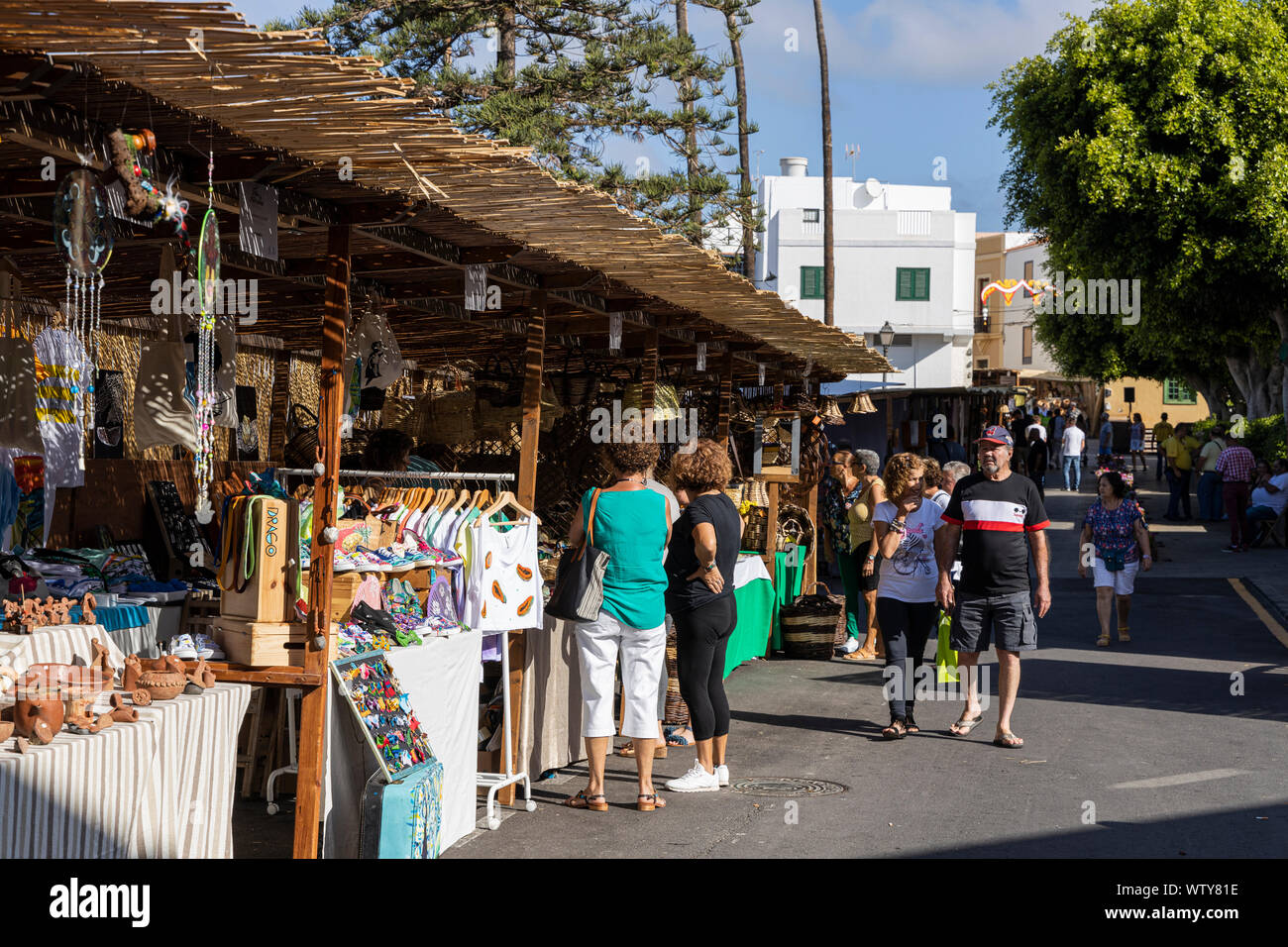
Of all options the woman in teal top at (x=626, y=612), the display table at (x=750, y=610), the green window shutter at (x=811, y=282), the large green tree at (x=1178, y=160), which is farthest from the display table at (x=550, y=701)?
the green window shutter at (x=811, y=282)

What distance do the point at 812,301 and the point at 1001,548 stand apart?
40421mm

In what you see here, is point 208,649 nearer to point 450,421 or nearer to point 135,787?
point 135,787

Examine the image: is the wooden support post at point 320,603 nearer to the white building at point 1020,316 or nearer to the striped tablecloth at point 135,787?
the striped tablecloth at point 135,787

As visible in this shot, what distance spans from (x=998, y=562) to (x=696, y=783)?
2.48 metres

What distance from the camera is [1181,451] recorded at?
1003 inches

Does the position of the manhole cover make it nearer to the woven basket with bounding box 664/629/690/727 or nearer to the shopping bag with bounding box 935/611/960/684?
the woven basket with bounding box 664/629/690/727

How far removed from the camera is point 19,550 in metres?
6.75

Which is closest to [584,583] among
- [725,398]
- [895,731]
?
[895,731]

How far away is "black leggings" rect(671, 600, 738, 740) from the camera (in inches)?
274

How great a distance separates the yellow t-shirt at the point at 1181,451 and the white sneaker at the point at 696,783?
20612 millimetres

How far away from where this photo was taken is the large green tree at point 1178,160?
79.9 ft

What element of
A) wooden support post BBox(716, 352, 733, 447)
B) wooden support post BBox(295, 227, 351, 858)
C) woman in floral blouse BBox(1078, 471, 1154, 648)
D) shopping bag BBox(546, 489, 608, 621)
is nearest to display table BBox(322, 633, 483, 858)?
wooden support post BBox(295, 227, 351, 858)

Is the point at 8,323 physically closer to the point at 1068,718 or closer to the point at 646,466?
the point at 646,466
